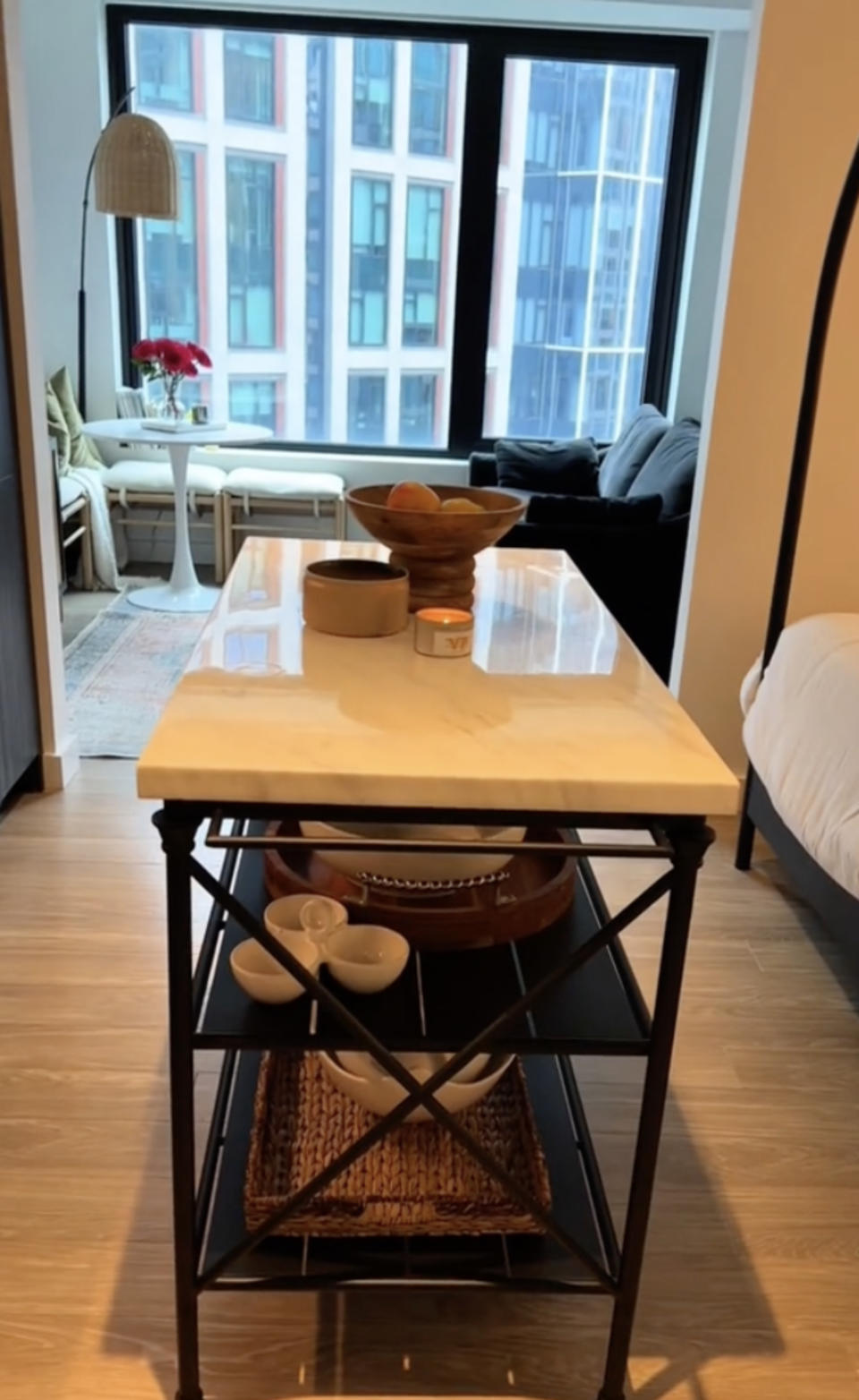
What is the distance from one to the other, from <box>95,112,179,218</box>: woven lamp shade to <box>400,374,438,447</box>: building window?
65.0 inches

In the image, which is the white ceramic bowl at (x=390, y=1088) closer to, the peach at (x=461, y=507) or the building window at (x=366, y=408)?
the peach at (x=461, y=507)

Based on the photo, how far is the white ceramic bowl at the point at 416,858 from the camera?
1.30m

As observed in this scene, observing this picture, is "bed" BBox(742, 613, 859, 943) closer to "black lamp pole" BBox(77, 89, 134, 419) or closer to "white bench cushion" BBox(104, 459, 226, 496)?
"white bench cushion" BBox(104, 459, 226, 496)

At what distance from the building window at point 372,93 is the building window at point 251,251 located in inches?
18.9

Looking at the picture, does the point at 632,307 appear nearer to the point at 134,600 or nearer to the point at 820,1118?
the point at 134,600

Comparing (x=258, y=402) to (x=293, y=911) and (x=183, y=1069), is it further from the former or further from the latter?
(x=183, y=1069)

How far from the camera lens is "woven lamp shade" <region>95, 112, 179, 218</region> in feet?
14.7

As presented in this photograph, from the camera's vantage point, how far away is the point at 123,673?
3.98m

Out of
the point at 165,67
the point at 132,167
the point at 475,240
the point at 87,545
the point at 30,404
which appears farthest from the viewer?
the point at 475,240

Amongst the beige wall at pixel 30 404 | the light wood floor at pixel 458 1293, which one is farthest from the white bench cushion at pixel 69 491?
the light wood floor at pixel 458 1293

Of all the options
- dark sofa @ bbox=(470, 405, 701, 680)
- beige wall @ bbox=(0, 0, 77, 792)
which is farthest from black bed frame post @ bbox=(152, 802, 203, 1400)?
dark sofa @ bbox=(470, 405, 701, 680)

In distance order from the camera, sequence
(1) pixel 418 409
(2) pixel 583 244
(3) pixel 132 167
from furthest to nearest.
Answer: (1) pixel 418 409 → (2) pixel 583 244 → (3) pixel 132 167

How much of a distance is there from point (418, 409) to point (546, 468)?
1132 mm

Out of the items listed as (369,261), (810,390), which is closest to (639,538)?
(810,390)
